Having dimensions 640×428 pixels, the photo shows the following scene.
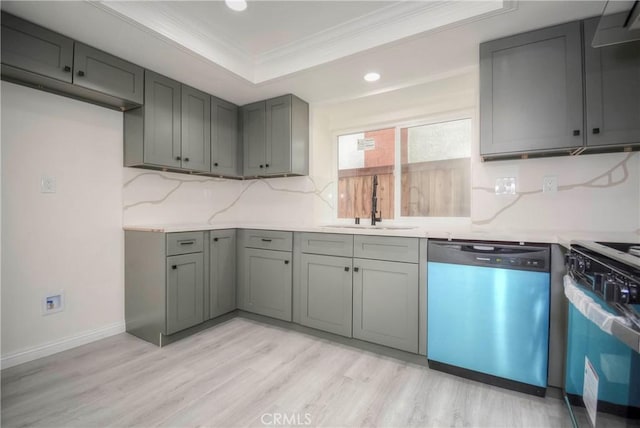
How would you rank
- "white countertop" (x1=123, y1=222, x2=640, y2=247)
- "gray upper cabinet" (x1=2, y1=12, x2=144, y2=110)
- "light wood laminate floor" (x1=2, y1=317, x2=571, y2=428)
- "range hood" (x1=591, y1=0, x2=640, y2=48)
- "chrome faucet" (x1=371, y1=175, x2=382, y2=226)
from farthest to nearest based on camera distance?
"chrome faucet" (x1=371, y1=175, x2=382, y2=226), "gray upper cabinet" (x1=2, y1=12, x2=144, y2=110), "white countertop" (x1=123, y1=222, x2=640, y2=247), "light wood laminate floor" (x1=2, y1=317, x2=571, y2=428), "range hood" (x1=591, y1=0, x2=640, y2=48)

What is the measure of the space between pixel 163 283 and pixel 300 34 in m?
2.14

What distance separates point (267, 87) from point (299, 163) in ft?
2.49

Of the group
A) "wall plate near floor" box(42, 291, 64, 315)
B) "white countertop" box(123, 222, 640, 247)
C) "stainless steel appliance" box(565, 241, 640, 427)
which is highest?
"white countertop" box(123, 222, 640, 247)

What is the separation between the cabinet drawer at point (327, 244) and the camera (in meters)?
2.29

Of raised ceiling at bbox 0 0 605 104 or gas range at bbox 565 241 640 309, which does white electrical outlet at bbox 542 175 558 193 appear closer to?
gas range at bbox 565 241 640 309

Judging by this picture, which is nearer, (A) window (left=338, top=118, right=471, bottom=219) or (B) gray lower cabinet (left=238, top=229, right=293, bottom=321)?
(B) gray lower cabinet (left=238, top=229, right=293, bottom=321)

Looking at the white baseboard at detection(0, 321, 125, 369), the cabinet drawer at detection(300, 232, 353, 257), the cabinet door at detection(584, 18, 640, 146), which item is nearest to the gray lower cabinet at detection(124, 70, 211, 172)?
the cabinet drawer at detection(300, 232, 353, 257)

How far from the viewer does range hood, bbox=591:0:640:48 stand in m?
1.30

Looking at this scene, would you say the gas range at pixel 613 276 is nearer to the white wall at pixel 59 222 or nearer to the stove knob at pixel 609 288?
the stove knob at pixel 609 288

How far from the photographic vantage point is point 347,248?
90.3 inches

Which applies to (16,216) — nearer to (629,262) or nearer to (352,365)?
(352,365)

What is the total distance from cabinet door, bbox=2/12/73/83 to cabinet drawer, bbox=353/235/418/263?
7.42 feet

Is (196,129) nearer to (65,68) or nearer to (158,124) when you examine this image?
(158,124)

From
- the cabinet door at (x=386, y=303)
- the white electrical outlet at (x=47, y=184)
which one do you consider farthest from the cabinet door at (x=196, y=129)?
the cabinet door at (x=386, y=303)
